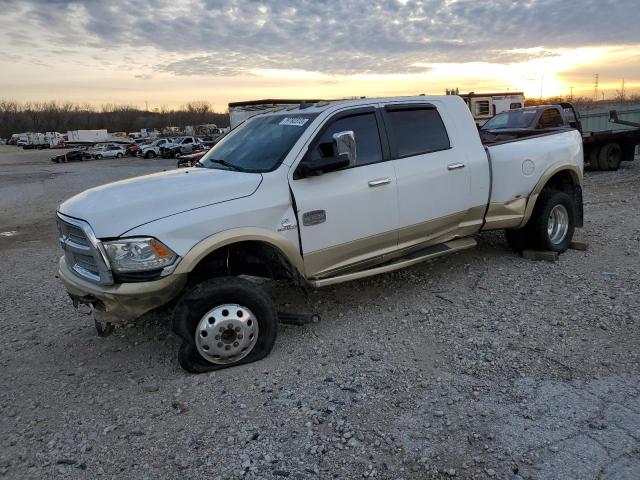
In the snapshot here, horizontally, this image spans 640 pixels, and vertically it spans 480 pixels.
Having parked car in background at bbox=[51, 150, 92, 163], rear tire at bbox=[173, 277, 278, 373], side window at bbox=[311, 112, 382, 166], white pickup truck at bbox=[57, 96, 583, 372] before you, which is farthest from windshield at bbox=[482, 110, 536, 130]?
parked car in background at bbox=[51, 150, 92, 163]

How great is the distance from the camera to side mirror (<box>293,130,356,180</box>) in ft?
13.4

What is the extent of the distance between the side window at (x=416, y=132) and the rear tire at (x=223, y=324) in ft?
6.51

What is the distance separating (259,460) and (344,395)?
0.81 meters

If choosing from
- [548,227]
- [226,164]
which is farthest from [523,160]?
[226,164]

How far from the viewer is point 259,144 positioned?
4668mm

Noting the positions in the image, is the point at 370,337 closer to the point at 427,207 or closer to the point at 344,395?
the point at 344,395

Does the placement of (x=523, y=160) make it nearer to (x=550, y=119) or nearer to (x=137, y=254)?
(x=137, y=254)

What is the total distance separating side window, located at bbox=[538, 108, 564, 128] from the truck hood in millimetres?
10921

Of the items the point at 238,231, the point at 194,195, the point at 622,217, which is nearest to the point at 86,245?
the point at 194,195

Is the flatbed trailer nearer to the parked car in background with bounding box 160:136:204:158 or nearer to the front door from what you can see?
the front door

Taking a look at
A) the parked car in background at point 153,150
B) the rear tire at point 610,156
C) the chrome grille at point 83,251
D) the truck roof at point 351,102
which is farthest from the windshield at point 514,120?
the parked car in background at point 153,150

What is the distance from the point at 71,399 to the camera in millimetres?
3713

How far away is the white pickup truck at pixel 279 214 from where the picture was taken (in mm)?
3689

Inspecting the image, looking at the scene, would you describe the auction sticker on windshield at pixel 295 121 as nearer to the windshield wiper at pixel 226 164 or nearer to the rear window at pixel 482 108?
the windshield wiper at pixel 226 164
